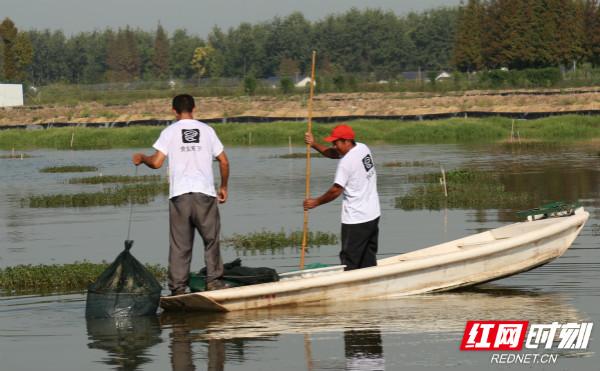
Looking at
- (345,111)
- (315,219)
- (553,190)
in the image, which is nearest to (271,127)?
(345,111)

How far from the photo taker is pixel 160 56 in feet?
Answer: 497

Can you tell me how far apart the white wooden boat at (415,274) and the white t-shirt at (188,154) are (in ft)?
3.58

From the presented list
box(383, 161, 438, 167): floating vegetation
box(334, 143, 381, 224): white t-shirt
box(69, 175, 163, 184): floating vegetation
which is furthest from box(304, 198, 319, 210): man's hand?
box(383, 161, 438, 167): floating vegetation

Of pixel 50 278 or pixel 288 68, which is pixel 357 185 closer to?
pixel 50 278

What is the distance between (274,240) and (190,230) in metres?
6.51

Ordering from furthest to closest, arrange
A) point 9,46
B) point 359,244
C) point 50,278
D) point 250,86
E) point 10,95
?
point 9,46
point 10,95
point 250,86
point 50,278
point 359,244

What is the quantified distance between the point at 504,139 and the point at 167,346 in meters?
45.2

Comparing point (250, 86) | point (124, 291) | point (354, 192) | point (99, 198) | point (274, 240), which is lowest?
point (99, 198)

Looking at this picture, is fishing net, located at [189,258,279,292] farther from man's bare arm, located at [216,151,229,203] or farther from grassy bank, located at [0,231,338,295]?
grassy bank, located at [0,231,338,295]

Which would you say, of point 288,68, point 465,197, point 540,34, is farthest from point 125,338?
point 288,68

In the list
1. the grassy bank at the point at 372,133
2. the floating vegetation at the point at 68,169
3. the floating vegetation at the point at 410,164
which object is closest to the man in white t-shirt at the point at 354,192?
the floating vegetation at the point at 410,164

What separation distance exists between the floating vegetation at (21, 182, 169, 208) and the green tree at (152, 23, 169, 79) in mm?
119976

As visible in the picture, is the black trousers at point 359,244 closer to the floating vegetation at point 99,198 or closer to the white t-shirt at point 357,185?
the white t-shirt at point 357,185

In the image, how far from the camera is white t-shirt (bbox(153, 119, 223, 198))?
42.4 ft
